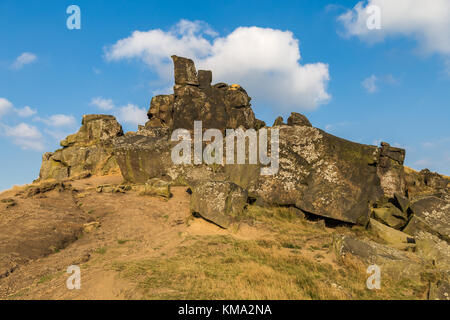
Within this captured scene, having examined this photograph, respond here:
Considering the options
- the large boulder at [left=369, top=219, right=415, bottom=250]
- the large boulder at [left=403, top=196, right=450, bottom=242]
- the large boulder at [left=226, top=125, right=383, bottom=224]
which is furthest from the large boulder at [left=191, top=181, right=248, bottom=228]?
the large boulder at [left=403, top=196, right=450, bottom=242]

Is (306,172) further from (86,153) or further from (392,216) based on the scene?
(86,153)

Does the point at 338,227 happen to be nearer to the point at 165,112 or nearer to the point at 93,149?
the point at 93,149

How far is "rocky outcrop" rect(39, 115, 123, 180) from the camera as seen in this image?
24750 millimetres

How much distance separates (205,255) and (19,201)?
988 centimetres

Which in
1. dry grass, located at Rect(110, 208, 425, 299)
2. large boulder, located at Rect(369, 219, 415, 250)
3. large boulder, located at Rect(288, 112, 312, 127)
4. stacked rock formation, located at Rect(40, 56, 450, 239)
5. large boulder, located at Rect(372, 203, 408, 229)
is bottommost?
dry grass, located at Rect(110, 208, 425, 299)

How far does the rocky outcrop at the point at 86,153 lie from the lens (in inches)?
974

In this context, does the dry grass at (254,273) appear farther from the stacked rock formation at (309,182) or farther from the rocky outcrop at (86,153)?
the rocky outcrop at (86,153)

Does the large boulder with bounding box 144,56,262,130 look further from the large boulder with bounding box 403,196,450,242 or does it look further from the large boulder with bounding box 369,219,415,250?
the large boulder with bounding box 369,219,415,250

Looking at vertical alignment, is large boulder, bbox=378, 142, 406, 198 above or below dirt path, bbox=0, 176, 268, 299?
above

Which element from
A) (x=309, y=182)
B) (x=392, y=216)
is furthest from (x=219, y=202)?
(x=392, y=216)

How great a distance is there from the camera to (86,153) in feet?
84.9

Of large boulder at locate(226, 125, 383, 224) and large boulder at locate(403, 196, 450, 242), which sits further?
large boulder at locate(226, 125, 383, 224)

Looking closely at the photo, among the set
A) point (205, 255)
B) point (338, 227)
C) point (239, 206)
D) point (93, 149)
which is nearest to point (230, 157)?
point (239, 206)
